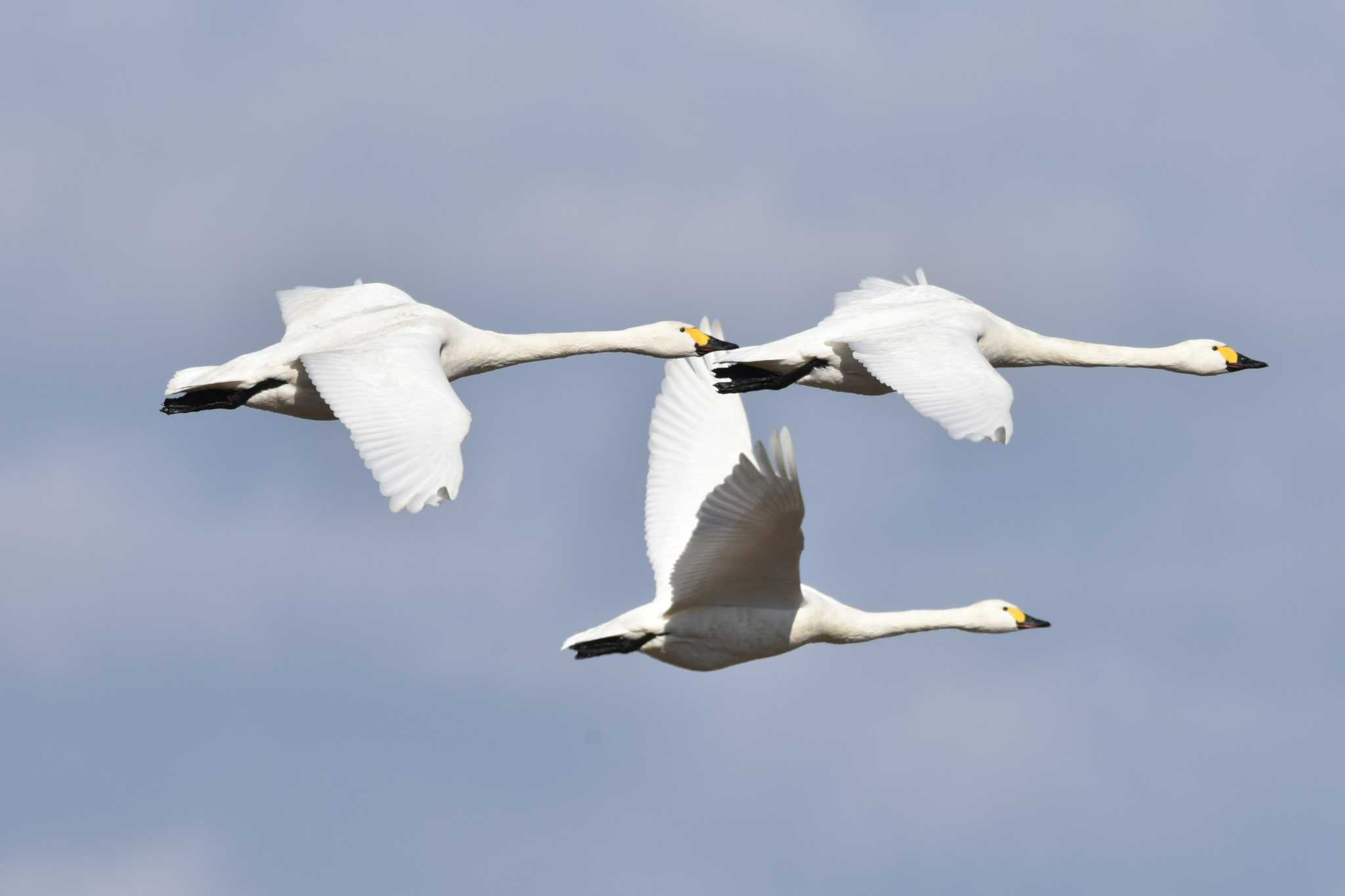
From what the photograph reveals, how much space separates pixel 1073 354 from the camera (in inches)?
1457

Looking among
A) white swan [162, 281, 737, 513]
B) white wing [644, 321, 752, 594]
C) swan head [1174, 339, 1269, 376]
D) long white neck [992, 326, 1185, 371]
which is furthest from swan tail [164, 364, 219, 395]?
swan head [1174, 339, 1269, 376]

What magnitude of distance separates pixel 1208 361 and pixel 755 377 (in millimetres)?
7087

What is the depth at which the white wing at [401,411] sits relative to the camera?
30.5 meters

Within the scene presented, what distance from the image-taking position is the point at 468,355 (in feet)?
116

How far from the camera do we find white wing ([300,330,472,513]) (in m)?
30.5

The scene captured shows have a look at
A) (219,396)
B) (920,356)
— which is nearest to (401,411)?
(219,396)

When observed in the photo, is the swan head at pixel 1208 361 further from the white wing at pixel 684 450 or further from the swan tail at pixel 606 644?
the swan tail at pixel 606 644

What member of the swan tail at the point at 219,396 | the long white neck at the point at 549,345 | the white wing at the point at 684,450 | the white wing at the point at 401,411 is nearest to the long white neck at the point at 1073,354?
the white wing at the point at 684,450

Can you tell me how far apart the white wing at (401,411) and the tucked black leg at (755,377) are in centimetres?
318

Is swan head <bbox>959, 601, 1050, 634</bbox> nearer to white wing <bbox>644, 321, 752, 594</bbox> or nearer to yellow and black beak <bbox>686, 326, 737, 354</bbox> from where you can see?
white wing <bbox>644, 321, 752, 594</bbox>

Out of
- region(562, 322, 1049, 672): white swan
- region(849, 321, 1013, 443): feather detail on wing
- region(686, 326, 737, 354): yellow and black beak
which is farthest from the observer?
region(686, 326, 737, 354): yellow and black beak

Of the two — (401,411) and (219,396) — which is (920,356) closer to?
(401,411)

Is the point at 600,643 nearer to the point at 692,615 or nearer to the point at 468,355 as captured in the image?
the point at 692,615

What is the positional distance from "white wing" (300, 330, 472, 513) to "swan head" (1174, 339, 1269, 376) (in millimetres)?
9887
